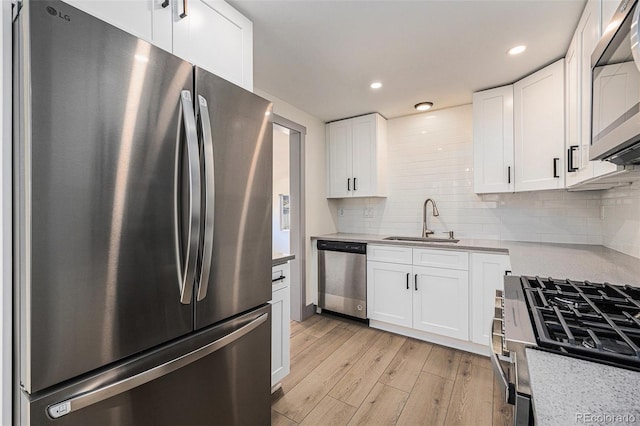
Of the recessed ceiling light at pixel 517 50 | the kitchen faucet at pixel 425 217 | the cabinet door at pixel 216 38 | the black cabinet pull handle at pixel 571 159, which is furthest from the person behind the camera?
the kitchen faucet at pixel 425 217

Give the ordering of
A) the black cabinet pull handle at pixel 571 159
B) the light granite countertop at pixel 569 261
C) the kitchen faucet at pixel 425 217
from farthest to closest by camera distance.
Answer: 1. the kitchen faucet at pixel 425 217
2. the black cabinet pull handle at pixel 571 159
3. the light granite countertop at pixel 569 261

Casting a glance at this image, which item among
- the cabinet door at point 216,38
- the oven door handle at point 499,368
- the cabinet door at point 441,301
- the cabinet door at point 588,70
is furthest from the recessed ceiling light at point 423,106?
the oven door handle at point 499,368

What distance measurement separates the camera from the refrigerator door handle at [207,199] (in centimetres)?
104

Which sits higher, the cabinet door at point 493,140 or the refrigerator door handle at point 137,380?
the cabinet door at point 493,140

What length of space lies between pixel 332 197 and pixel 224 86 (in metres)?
2.55

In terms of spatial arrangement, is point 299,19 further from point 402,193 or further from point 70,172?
point 402,193

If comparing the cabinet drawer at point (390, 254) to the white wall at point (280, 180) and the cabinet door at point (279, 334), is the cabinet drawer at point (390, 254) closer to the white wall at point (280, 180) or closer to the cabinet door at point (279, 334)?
the cabinet door at point (279, 334)

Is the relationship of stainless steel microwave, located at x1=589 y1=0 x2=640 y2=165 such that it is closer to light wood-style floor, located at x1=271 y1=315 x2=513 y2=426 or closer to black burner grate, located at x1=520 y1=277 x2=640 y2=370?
black burner grate, located at x1=520 y1=277 x2=640 y2=370

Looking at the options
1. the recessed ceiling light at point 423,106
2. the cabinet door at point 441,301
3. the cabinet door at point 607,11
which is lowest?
the cabinet door at point 441,301

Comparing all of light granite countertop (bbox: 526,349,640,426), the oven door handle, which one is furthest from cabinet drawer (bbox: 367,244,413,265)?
light granite countertop (bbox: 526,349,640,426)

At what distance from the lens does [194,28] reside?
1.31 meters

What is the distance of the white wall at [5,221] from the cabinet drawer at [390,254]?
2611 mm

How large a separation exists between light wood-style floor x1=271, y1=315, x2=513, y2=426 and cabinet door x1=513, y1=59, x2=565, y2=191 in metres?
1.58

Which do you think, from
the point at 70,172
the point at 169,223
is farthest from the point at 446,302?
the point at 70,172
